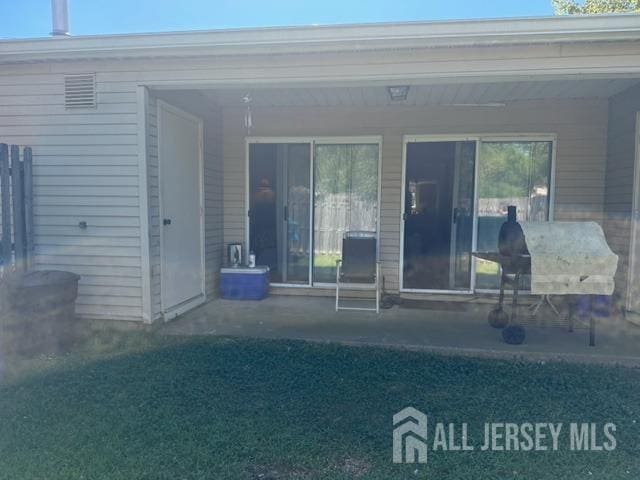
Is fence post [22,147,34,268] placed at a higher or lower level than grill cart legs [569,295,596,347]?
higher

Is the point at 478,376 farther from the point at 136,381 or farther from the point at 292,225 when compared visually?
the point at 292,225

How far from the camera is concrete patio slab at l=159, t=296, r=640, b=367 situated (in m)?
3.52

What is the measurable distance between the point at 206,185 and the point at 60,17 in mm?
2404

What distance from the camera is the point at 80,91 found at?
13.1 ft

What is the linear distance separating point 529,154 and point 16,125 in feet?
18.0

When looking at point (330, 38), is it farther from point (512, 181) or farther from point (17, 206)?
point (17, 206)

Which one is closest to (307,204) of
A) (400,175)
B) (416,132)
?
(400,175)

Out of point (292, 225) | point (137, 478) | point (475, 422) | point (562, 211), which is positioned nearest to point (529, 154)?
point (562, 211)

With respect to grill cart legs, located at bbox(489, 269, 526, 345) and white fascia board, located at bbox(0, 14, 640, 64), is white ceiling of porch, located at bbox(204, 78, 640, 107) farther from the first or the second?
grill cart legs, located at bbox(489, 269, 526, 345)

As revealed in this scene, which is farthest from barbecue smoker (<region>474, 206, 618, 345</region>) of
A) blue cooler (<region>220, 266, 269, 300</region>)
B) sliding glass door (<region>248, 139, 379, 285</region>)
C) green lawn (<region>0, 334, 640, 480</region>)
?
blue cooler (<region>220, 266, 269, 300</region>)

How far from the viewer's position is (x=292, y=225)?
574 centimetres

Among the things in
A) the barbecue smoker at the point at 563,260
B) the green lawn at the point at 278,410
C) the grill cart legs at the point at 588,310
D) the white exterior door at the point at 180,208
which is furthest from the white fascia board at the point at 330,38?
the green lawn at the point at 278,410

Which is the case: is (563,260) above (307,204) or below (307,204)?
below

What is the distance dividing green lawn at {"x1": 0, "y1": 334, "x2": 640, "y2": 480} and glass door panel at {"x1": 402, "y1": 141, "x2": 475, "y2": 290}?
2170mm
